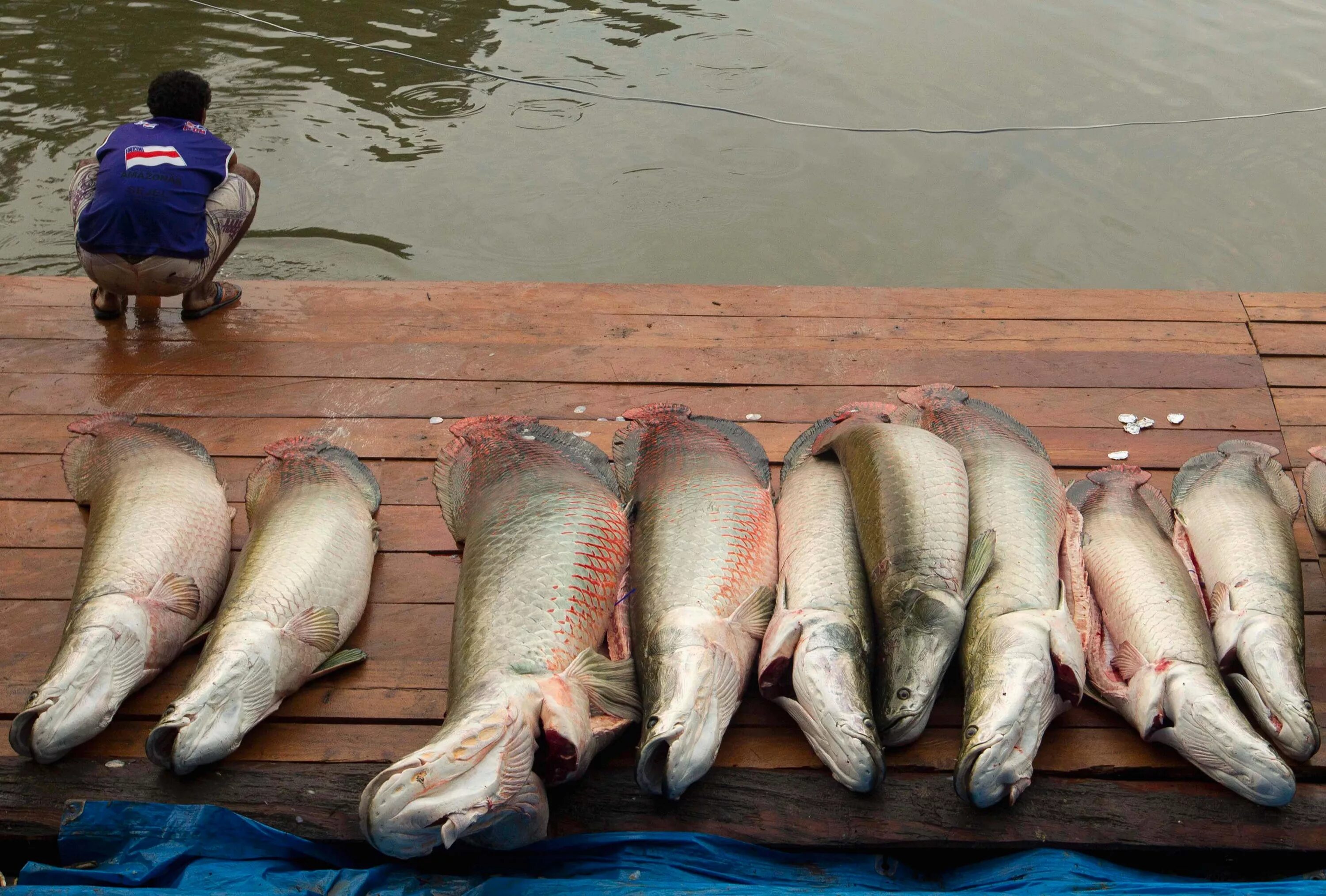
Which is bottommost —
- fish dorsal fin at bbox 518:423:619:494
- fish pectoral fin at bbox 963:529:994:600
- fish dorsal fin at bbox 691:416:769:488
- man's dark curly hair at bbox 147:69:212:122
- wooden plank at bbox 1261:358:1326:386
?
fish dorsal fin at bbox 518:423:619:494

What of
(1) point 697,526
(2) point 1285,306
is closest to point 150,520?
(1) point 697,526

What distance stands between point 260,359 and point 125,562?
1571mm

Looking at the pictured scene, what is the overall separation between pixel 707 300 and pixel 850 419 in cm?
148

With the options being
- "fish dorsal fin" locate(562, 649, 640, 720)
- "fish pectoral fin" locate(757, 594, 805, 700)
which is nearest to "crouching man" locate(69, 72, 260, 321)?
"fish dorsal fin" locate(562, 649, 640, 720)

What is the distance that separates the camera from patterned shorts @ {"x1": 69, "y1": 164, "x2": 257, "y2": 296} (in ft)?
15.1

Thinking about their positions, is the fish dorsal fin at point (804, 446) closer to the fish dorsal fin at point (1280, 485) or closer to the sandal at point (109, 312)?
the fish dorsal fin at point (1280, 485)

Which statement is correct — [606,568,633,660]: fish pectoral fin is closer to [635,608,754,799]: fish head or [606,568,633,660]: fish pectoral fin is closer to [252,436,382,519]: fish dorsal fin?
[635,608,754,799]: fish head

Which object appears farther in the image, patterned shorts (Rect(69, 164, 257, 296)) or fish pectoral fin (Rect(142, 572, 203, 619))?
patterned shorts (Rect(69, 164, 257, 296))

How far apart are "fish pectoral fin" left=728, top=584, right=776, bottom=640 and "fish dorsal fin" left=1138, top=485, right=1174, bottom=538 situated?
137 centimetres

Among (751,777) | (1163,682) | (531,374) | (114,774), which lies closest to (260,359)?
(531,374)

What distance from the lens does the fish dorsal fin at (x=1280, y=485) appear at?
349 cm

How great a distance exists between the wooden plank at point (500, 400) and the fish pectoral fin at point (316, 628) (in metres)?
1.19

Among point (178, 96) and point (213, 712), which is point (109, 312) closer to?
point (178, 96)

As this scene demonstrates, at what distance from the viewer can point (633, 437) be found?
3619mm
